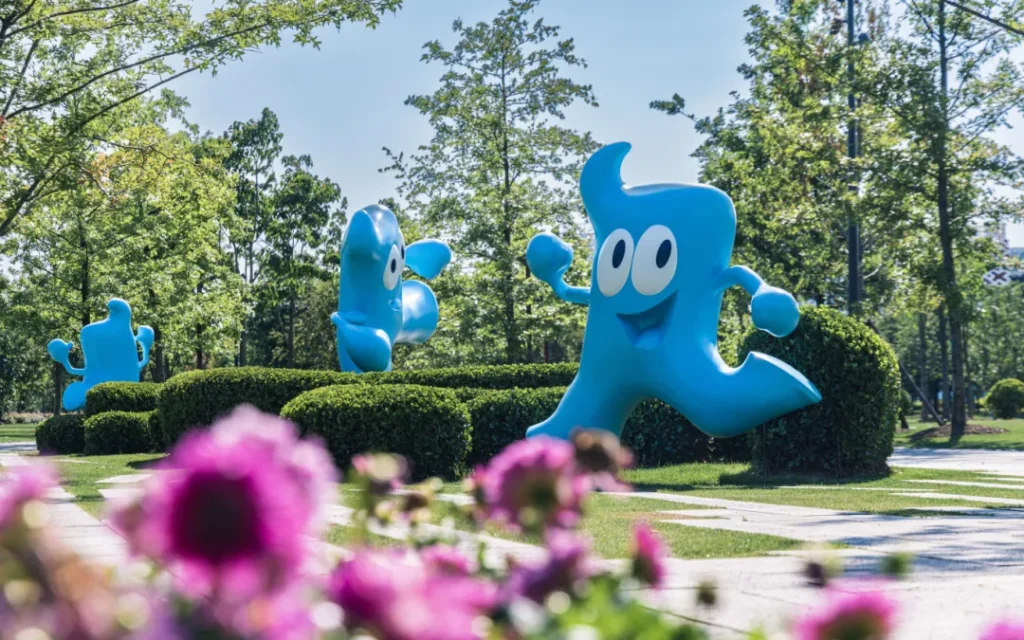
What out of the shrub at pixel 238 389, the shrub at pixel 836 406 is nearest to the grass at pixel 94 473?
the shrub at pixel 238 389

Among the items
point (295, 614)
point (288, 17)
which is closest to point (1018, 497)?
point (288, 17)

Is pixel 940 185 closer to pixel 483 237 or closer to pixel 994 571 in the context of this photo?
pixel 483 237

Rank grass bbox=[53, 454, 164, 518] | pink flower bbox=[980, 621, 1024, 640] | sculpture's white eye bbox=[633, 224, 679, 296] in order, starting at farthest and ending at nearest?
sculpture's white eye bbox=[633, 224, 679, 296]
grass bbox=[53, 454, 164, 518]
pink flower bbox=[980, 621, 1024, 640]

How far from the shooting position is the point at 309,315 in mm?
46719

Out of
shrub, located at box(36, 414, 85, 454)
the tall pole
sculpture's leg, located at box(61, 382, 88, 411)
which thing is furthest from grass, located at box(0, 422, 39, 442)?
the tall pole

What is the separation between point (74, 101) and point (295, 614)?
14322 millimetres

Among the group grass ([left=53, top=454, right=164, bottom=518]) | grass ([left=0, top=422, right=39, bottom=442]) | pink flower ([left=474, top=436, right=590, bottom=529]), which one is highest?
pink flower ([left=474, top=436, right=590, bottom=529])

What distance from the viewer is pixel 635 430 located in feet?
47.3

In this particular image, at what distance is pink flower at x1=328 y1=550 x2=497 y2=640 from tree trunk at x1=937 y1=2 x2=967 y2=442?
70.5 feet

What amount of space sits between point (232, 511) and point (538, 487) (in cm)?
63

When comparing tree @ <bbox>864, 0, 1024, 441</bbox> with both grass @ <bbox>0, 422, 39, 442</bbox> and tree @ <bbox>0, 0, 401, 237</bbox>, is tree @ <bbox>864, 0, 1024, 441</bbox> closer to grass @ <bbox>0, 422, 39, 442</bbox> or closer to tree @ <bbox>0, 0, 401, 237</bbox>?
tree @ <bbox>0, 0, 401, 237</bbox>

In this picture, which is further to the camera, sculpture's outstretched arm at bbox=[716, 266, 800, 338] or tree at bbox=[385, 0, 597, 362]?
tree at bbox=[385, 0, 597, 362]

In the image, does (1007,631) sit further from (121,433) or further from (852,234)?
(852,234)

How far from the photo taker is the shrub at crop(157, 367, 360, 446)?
1425 centimetres
